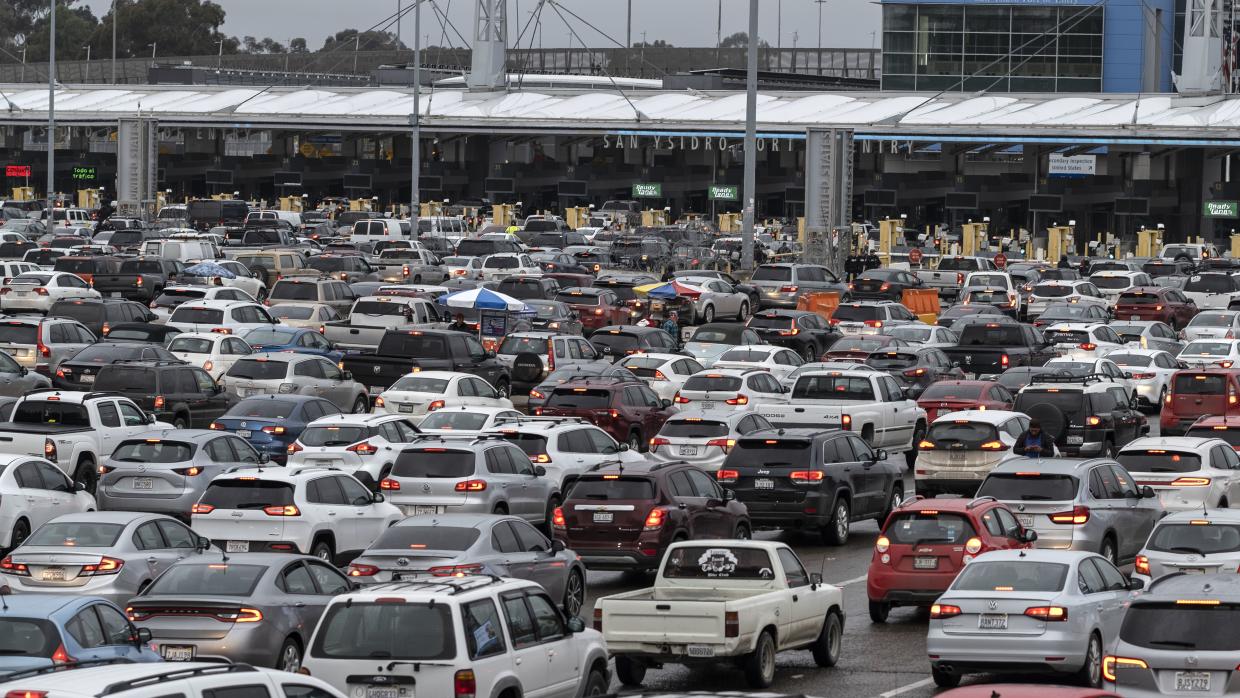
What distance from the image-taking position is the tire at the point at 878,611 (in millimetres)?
19953

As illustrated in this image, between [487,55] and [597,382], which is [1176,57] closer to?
[487,55]

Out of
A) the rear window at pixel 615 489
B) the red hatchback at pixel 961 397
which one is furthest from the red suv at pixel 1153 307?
the rear window at pixel 615 489

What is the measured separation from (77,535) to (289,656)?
3626mm

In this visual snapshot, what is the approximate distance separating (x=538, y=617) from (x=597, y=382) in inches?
705

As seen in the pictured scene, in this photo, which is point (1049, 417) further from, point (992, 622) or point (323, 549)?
point (992, 622)

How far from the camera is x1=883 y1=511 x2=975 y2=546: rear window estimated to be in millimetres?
19688

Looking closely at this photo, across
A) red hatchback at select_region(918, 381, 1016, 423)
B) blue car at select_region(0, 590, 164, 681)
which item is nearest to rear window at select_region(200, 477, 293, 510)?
blue car at select_region(0, 590, 164, 681)

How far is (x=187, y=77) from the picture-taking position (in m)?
146

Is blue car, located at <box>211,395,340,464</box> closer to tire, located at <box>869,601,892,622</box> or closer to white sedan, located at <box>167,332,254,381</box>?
white sedan, located at <box>167,332,254,381</box>

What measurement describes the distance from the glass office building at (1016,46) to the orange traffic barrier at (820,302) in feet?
235

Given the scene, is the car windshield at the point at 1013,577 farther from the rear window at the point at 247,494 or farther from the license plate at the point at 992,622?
the rear window at the point at 247,494

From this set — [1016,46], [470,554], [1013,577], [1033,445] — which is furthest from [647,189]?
[1013,577]

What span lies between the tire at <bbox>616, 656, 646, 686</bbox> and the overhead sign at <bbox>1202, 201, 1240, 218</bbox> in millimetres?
77703

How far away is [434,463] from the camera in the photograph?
23375mm
